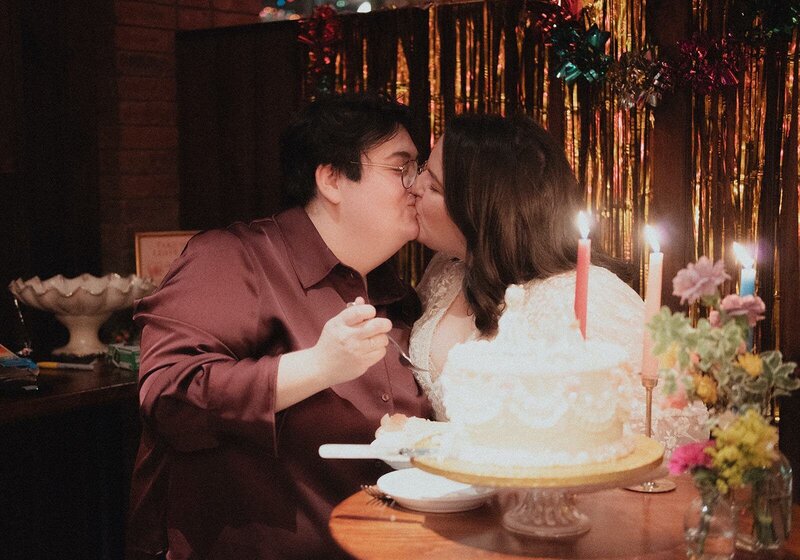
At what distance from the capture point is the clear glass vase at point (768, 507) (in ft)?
4.98

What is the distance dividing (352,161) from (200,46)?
6.72 feet

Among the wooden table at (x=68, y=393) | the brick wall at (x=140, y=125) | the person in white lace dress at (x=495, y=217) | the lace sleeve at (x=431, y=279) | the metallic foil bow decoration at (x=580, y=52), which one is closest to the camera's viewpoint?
the person in white lace dress at (x=495, y=217)

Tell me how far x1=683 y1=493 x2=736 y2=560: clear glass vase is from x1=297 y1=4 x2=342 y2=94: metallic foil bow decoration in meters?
2.78

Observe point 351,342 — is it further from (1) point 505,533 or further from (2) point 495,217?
(2) point 495,217

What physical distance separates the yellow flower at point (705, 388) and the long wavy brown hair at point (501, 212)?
0.88 meters

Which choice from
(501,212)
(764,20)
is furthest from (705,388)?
(764,20)

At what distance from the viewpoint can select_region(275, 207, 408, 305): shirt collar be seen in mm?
2361

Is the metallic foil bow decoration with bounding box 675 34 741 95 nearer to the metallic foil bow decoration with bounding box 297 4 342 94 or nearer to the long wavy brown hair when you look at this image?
the long wavy brown hair

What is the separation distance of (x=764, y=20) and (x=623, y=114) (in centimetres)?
54

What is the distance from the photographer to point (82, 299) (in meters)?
3.49

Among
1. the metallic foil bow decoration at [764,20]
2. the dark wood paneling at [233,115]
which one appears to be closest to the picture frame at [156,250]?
the dark wood paneling at [233,115]

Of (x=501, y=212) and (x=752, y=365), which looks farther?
(x=501, y=212)

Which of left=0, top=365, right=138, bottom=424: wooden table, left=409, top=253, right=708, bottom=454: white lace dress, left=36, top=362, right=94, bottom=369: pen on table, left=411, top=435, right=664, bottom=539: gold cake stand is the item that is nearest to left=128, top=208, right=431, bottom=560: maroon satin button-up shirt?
left=409, top=253, right=708, bottom=454: white lace dress

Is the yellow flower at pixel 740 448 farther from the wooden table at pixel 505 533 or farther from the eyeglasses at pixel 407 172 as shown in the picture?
the eyeglasses at pixel 407 172
